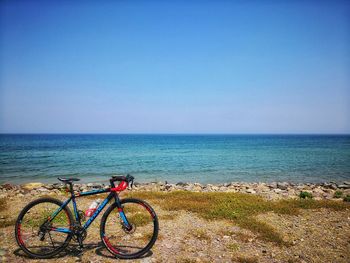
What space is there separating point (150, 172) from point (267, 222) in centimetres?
2375

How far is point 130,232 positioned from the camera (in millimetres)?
6359

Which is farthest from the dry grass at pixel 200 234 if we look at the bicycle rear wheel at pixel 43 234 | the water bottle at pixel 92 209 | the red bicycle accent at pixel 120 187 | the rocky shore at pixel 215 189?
the rocky shore at pixel 215 189

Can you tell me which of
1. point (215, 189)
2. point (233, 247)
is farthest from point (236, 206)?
point (215, 189)

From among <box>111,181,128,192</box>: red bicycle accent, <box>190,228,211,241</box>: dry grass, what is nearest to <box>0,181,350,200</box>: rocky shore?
<box>190,228,211,241</box>: dry grass

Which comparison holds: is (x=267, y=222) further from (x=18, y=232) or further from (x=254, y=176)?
(x=254, y=176)

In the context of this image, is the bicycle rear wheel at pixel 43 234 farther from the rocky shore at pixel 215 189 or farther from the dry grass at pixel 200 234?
the rocky shore at pixel 215 189

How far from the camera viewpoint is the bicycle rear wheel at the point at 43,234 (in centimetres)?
612

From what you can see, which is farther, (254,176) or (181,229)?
(254,176)

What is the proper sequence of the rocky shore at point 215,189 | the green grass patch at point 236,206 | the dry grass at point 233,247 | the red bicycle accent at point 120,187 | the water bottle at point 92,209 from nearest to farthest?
the red bicycle accent at point 120,187 → the water bottle at point 92,209 → the dry grass at point 233,247 → the green grass patch at point 236,206 → the rocky shore at point 215,189

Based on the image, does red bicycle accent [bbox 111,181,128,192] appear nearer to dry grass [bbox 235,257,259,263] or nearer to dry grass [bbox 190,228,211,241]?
dry grass [bbox 190,228,211,241]

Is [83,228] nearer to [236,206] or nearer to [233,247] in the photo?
[233,247]

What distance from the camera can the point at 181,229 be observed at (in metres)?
8.20

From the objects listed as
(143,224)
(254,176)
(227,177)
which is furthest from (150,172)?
(143,224)

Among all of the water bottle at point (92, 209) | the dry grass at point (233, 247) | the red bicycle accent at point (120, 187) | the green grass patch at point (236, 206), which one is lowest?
the green grass patch at point (236, 206)
